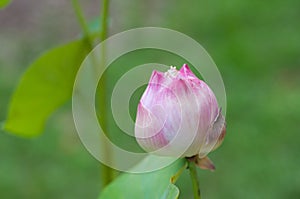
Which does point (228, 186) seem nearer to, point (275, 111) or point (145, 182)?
point (275, 111)

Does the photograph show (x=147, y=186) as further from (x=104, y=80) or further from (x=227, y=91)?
(x=227, y=91)

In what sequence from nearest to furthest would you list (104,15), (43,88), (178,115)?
(178,115), (104,15), (43,88)

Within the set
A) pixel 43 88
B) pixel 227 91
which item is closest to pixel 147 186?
pixel 43 88

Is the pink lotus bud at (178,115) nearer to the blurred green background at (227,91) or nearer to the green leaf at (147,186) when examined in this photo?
the green leaf at (147,186)

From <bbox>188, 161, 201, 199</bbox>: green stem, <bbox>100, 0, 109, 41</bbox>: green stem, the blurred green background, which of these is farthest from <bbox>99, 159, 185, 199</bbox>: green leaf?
the blurred green background

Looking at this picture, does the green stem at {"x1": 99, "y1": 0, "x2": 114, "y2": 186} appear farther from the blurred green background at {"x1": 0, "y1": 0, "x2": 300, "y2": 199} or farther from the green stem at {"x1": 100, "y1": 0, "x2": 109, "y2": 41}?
the blurred green background at {"x1": 0, "y1": 0, "x2": 300, "y2": 199}

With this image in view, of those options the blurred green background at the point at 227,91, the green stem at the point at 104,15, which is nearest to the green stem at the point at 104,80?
the green stem at the point at 104,15
